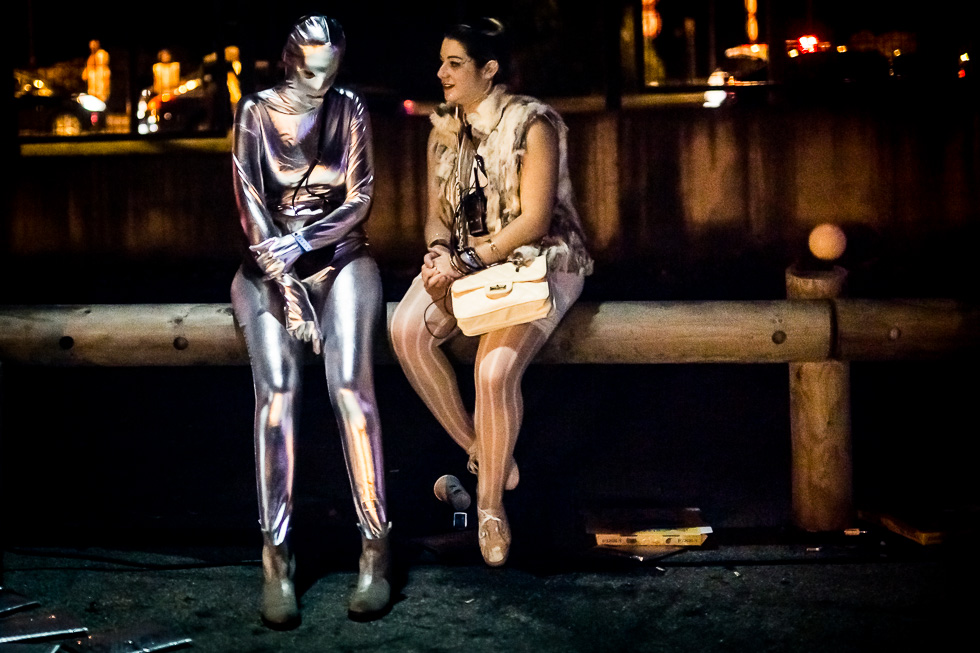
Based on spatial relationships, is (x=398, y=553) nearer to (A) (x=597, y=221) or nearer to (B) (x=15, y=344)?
(B) (x=15, y=344)

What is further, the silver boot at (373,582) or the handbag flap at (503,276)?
the handbag flap at (503,276)

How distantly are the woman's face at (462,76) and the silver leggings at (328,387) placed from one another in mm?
834

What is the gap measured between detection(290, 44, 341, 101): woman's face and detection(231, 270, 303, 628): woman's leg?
81 centimetres

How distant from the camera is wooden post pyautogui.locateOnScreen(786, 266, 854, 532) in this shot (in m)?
4.50

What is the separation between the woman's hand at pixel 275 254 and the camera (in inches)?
162

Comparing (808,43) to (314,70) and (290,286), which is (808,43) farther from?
(290,286)

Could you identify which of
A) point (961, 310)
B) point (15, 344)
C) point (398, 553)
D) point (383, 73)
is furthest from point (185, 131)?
point (961, 310)

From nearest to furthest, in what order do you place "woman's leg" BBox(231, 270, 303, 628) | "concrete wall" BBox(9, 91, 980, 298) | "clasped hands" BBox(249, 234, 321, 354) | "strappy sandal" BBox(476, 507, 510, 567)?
"woman's leg" BBox(231, 270, 303, 628) < "clasped hands" BBox(249, 234, 321, 354) < "strappy sandal" BBox(476, 507, 510, 567) < "concrete wall" BBox(9, 91, 980, 298)

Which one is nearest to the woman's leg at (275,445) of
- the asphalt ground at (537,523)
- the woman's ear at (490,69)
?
the asphalt ground at (537,523)

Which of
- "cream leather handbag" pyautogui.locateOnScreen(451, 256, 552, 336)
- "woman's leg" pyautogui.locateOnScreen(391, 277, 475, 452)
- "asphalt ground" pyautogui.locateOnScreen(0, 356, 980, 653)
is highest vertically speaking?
"cream leather handbag" pyautogui.locateOnScreen(451, 256, 552, 336)

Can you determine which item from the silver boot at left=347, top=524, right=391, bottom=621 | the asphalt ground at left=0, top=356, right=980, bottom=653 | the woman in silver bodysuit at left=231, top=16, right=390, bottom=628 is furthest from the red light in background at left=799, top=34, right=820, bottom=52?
the silver boot at left=347, top=524, right=391, bottom=621

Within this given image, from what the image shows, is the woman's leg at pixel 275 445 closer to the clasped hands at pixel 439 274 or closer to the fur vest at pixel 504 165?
the clasped hands at pixel 439 274

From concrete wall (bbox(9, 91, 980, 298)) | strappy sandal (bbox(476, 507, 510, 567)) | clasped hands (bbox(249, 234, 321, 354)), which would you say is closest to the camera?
clasped hands (bbox(249, 234, 321, 354))

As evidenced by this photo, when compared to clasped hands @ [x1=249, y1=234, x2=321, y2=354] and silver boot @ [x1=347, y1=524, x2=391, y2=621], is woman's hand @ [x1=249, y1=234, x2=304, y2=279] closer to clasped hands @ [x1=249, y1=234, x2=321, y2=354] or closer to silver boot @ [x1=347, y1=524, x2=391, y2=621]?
clasped hands @ [x1=249, y1=234, x2=321, y2=354]
